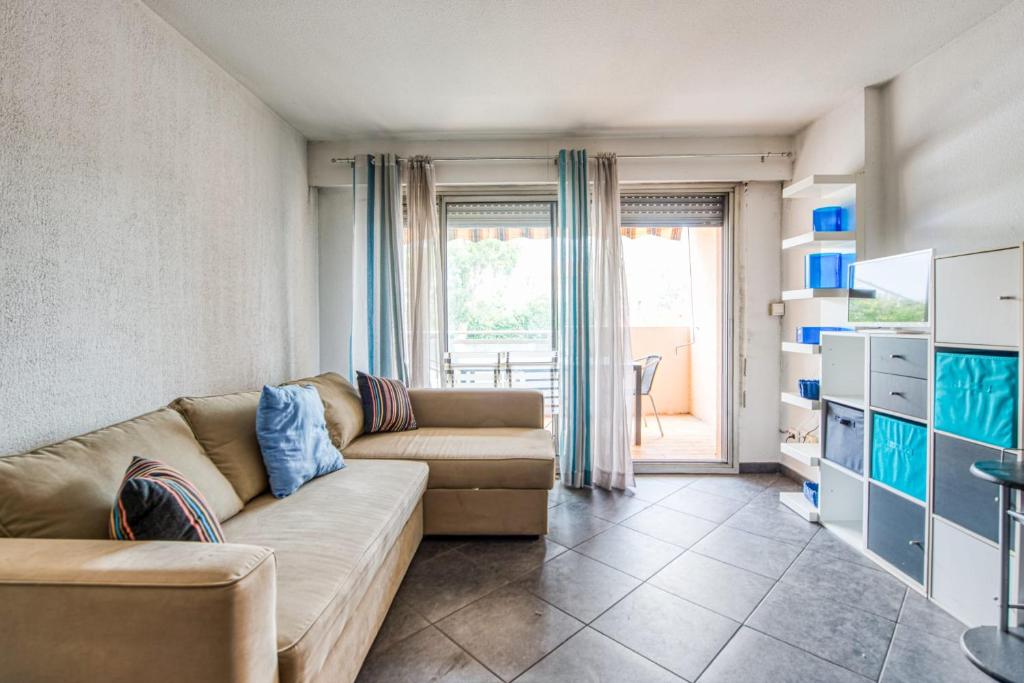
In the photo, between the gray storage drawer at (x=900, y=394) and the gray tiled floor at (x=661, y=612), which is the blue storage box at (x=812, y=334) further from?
the gray tiled floor at (x=661, y=612)

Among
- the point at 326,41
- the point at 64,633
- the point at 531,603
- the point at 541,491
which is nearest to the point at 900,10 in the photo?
the point at 326,41

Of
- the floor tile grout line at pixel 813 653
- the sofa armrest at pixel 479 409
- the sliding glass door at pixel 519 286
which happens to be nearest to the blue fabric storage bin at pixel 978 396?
the floor tile grout line at pixel 813 653

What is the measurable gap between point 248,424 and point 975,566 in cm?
289

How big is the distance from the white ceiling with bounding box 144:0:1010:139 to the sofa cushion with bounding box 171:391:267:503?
1.65 m

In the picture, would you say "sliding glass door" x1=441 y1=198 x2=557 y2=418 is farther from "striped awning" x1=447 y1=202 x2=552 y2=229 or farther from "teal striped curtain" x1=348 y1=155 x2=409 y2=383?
"teal striped curtain" x1=348 y1=155 x2=409 y2=383

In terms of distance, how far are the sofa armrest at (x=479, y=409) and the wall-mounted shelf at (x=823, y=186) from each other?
2006 mm

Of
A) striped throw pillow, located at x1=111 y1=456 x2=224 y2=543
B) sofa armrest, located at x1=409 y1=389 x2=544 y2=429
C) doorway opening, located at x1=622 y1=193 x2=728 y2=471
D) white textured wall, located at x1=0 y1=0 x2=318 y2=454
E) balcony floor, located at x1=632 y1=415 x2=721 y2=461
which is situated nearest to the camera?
striped throw pillow, located at x1=111 y1=456 x2=224 y2=543

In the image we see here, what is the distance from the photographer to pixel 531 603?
1.96 metres

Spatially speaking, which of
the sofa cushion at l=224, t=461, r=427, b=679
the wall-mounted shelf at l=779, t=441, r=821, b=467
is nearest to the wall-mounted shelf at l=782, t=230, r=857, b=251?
the wall-mounted shelf at l=779, t=441, r=821, b=467

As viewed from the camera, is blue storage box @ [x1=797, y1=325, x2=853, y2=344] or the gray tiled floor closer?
the gray tiled floor

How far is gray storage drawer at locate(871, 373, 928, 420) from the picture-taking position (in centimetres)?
204

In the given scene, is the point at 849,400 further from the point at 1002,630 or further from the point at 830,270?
the point at 1002,630

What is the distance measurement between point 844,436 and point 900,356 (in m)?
0.61

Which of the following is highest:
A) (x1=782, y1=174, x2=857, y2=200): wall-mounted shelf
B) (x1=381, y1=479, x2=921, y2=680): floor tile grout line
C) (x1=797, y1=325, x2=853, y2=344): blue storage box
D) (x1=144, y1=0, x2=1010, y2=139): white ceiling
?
(x1=144, y1=0, x2=1010, y2=139): white ceiling
